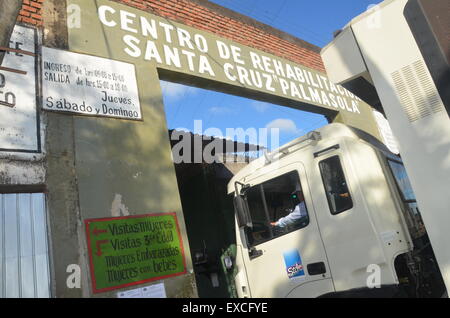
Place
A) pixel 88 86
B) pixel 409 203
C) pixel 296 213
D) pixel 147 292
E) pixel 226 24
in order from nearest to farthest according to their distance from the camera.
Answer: pixel 147 292
pixel 409 203
pixel 296 213
pixel 88 86
pixel 226 24

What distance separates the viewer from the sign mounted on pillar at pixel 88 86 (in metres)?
4.42

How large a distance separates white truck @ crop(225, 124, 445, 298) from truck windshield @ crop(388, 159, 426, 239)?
0.05 feet

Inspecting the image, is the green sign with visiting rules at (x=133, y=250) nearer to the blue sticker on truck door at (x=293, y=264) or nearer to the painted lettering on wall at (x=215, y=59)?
the blue sticker on truck door at (x=293, y=264)

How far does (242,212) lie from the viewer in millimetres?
4754

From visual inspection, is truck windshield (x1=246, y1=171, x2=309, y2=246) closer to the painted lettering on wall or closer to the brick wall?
the painted lettering on wall

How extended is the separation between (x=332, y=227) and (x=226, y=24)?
4.99 metres

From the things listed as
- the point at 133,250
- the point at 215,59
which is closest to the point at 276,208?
the point at 133,250

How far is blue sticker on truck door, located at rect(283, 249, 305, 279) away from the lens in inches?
173

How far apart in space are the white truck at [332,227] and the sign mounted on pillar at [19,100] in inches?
105

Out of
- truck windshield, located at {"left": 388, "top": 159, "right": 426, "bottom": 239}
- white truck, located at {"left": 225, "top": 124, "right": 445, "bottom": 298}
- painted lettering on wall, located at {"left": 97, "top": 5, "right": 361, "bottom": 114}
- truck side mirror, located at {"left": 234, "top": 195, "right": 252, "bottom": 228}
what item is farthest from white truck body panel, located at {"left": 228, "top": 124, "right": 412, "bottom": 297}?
painted lettering on wall, located at {"left": 97, "top": 5, "right": 361, "bottom": 114}

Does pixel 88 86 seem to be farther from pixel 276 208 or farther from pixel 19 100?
pixel 276 208

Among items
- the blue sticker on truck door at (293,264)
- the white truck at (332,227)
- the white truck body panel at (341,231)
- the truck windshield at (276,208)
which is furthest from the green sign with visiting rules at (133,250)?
the blue sticker on truck door at (293,264)
